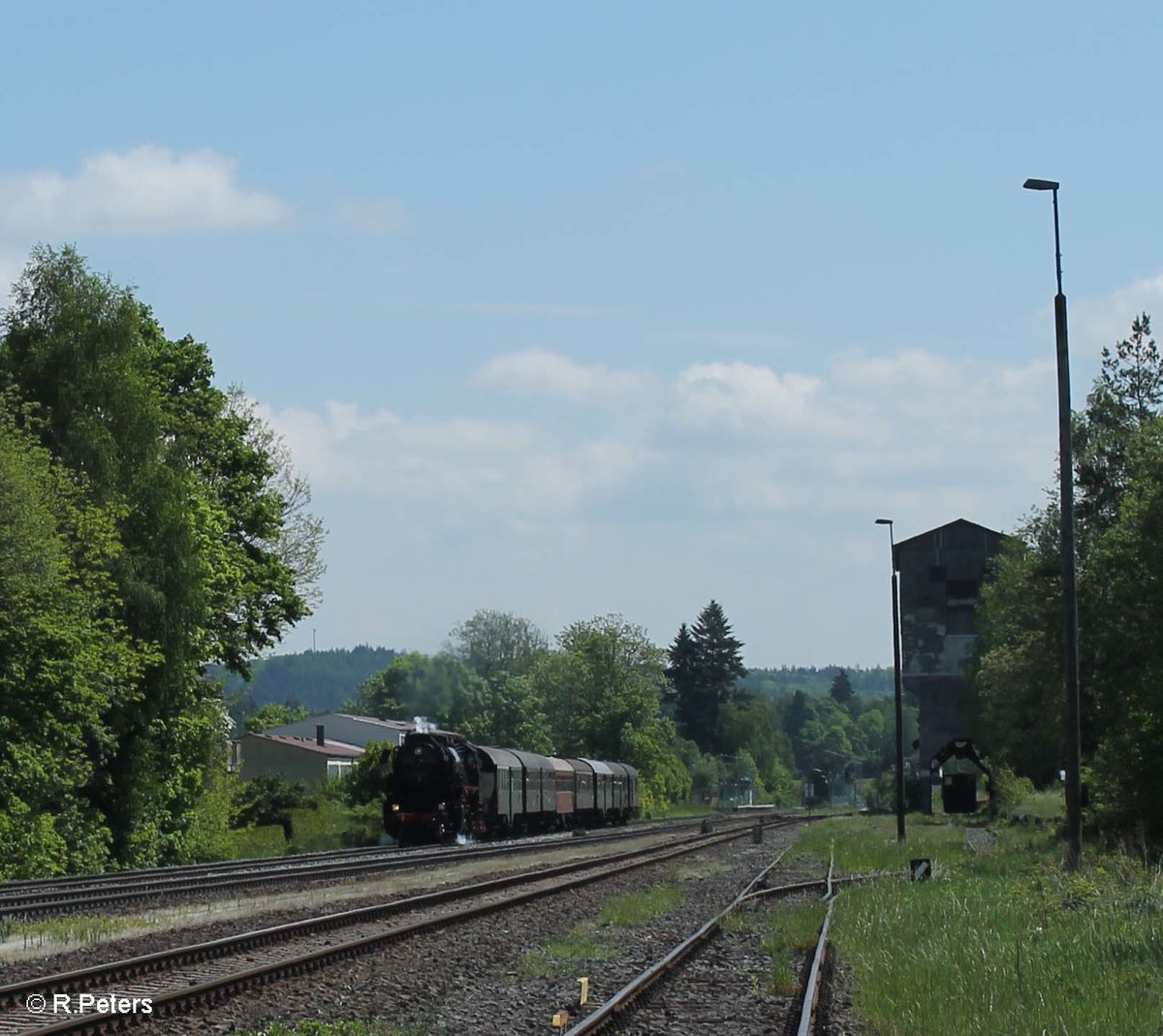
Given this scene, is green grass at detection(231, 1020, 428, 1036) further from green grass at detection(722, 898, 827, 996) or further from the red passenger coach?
the red passenger coach

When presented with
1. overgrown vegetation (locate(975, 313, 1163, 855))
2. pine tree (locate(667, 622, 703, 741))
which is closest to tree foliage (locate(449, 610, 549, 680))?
pine tree (locate(667, 622, 703, 741))

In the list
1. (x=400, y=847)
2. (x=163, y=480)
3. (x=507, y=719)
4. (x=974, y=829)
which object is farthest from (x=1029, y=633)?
(x=507, y=719)

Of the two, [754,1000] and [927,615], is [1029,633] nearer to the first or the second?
[927,615]

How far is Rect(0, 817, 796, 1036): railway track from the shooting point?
40.5 feet

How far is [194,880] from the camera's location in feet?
94.2

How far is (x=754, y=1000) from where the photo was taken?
14.6 metres

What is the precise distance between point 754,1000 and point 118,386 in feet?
107

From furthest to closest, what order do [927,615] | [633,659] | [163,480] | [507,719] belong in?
[633,659], [507,719], [927,615], [163,480]

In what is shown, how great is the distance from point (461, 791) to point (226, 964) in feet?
113

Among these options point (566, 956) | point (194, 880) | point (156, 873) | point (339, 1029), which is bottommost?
point (156, 873)

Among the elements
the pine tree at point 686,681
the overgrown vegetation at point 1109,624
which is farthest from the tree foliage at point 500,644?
the overgrown vegetation at point 1109,624

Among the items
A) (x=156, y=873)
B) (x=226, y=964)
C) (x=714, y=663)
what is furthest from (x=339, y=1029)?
(x=714, y=663)

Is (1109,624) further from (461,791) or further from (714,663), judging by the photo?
(714,663)

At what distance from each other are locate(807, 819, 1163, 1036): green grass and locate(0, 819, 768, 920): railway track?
1066 cm
